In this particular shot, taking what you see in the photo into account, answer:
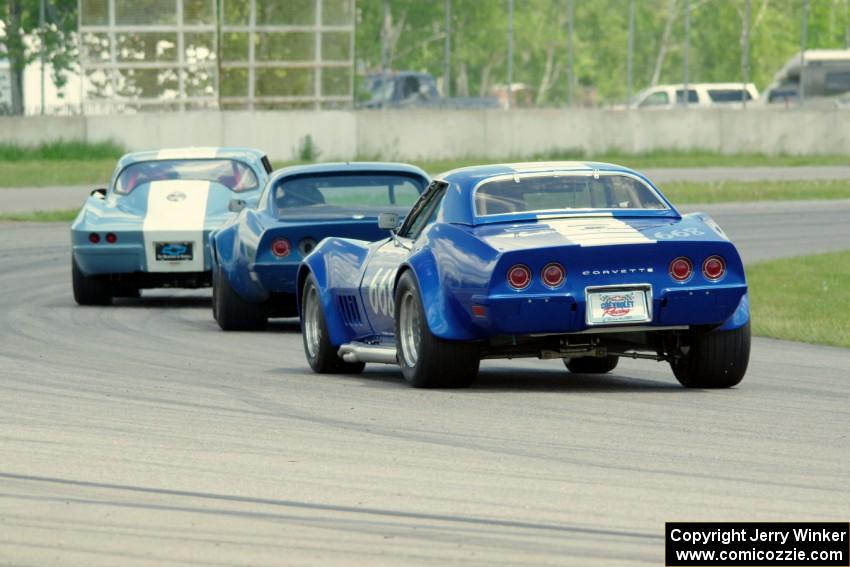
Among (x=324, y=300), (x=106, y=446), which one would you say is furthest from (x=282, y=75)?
(x=106, y=446)

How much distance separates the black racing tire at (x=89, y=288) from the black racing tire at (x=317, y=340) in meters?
6.38

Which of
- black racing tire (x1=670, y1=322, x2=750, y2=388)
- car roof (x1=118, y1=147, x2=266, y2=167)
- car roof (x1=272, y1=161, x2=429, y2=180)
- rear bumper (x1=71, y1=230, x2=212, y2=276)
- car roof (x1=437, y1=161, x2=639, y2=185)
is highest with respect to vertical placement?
car roof (x1=437, y1=161, x2=639, y2=185)

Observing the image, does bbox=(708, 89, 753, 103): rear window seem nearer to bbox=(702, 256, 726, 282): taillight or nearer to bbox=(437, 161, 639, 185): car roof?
bbox=(437, 161, 639, 185): car roof

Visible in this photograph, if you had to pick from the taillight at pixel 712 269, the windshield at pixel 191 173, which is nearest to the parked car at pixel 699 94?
the windshield at pixel 191 173

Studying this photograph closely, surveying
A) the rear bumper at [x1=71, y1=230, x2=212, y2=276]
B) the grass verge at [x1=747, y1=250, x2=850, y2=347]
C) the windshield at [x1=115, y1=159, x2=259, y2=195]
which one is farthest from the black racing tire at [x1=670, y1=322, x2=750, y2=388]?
the windshield at [x1=115, y1=159, x2=259, y2=195]

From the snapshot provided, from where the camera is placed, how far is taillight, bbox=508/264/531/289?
32.2 ft

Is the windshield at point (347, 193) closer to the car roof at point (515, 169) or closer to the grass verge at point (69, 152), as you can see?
the car roof at point (515, 169)

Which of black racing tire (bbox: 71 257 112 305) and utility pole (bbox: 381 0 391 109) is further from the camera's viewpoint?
utility pole (bbox: 381 0 391 109)

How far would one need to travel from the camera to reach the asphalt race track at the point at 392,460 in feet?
20.3

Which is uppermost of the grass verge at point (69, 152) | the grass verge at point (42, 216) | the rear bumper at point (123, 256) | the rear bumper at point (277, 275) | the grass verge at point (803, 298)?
the rear bumper at point (277, 275)

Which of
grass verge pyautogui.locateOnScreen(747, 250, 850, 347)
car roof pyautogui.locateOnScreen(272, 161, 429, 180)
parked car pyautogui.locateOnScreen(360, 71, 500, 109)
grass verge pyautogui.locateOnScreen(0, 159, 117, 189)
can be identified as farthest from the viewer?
parked car pyautogui.locateOnScreen(360, 71, 500, 109)

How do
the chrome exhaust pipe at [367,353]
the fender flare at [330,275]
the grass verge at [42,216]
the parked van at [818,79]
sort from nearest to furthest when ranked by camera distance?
the chrome exhaust pipe at [367,353], the fender flare at [330,275], the grass verge at [42,216], the parked van at [818,79]

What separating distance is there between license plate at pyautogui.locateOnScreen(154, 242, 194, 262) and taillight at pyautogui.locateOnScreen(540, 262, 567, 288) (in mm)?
8657

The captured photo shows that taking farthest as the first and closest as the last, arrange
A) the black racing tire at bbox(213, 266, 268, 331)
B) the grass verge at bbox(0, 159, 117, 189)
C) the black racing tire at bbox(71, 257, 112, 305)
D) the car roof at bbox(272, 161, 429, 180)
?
the grass verge at bbox(0, 159, 117, 189) → the black racing tire at bbox(71, 257, 112, 305) → the black racing tire at bbox(213, 266, 268, 331) → the car roof at bbox(272, 161, 429, 180)
